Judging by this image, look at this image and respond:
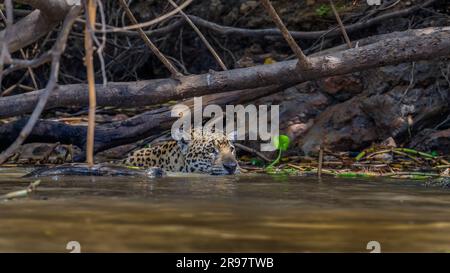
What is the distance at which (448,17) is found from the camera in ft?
31.4

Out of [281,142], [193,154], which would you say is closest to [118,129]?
[193,154]

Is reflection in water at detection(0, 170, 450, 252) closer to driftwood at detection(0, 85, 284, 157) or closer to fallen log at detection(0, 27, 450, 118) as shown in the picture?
fallen log at detection(0, 27, 450, 118)

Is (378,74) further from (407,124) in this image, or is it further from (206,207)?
(206,207)

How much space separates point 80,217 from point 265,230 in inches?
39.1

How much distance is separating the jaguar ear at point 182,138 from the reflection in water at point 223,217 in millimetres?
1887

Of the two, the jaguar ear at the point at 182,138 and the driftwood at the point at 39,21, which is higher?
the driftwood at the point at 39,21

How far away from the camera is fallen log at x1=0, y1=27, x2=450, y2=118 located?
7.47m

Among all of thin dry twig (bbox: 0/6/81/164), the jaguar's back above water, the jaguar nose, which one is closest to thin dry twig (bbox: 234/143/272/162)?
the jaguar's back above water

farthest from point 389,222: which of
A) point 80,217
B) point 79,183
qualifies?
point 79,183

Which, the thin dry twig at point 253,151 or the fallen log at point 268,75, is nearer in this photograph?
the fallen log at point 268,75

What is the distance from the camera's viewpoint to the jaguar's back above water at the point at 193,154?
8.27 meters

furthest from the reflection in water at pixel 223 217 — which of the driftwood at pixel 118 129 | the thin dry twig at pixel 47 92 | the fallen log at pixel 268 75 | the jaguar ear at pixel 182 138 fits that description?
the driftwood at pixel 118 129

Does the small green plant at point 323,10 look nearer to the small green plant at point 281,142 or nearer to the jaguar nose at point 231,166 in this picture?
the small green plant at point 281,142

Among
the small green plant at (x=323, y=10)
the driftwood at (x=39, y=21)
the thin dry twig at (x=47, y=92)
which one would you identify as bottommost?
the thin dry twig at (x=47, y=92)
